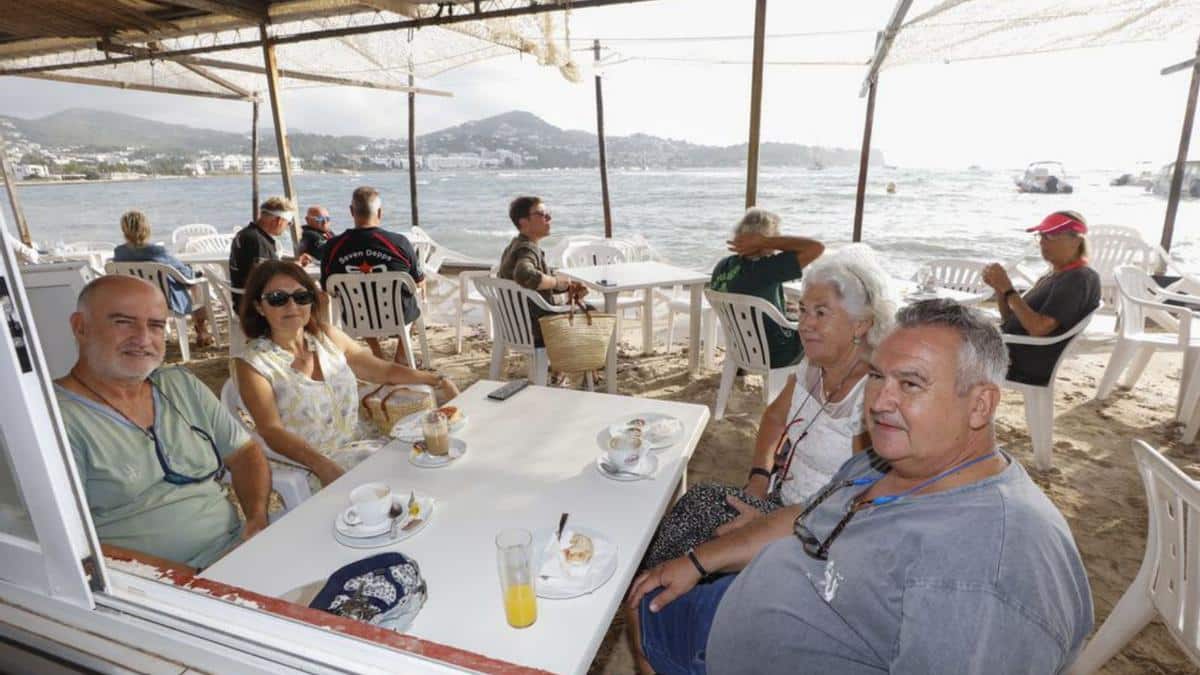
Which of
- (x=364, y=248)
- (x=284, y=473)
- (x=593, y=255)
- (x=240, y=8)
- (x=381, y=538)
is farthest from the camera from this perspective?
(x=593, y=255)

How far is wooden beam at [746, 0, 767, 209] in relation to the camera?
4121 mm

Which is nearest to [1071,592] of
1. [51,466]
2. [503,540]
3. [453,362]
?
[503,540]

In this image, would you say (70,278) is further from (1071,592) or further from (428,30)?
(428,30)

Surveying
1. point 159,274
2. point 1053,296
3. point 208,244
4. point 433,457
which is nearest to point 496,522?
point 433,457

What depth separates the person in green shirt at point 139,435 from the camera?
1.41 metres

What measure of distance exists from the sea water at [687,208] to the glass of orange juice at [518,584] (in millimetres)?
7901

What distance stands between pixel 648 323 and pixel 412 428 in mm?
3361

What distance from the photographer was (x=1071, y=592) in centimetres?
89

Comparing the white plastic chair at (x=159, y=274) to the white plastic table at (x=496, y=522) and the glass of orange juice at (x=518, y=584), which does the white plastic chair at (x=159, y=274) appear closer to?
the white plastic table at (x=496, y=522)

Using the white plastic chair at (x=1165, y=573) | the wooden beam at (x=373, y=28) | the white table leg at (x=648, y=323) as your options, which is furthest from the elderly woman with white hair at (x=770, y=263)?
the wooden beam at (x=373, y=28)

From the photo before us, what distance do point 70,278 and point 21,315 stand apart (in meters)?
1.35

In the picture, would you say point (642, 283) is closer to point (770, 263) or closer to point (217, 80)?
point (770, 263)

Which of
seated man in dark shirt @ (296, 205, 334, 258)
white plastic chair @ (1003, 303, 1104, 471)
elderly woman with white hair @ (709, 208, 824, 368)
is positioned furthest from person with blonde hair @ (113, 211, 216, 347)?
white plastic chair @ (1003, 303, 1104, 471)

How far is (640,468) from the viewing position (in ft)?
4.94
